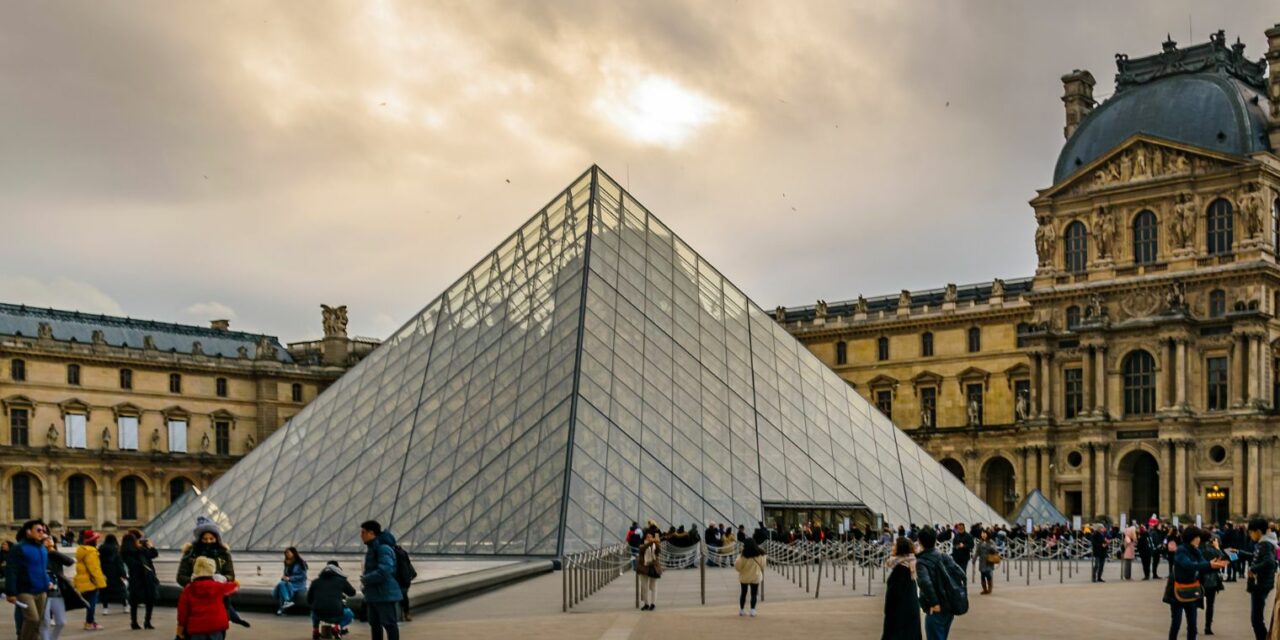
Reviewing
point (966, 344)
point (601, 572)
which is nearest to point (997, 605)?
point (601, 572)

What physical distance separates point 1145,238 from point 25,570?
164 feet

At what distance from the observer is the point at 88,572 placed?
15906 mm

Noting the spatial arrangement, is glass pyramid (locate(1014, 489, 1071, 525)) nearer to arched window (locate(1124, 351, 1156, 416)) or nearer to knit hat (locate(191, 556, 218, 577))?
arched window (locate(1124, 351, 1156, 416))

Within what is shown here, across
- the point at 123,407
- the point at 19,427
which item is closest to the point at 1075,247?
the point at 123,407

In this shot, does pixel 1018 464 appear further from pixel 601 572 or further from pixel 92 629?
pixel 92 629

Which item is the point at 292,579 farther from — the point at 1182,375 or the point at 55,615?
the point at 1182,375

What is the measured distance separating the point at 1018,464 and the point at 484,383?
32.7m

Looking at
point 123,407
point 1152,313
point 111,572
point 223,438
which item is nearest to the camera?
point 111,572

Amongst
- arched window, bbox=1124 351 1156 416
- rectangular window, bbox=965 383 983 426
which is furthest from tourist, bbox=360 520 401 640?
rectangular window, bbox=965 383 983 426

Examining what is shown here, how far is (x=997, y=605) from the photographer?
20.3 meters

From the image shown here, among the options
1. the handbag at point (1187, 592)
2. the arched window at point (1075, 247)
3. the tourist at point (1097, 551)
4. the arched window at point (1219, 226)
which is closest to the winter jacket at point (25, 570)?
the handbag at point (1187, 592)

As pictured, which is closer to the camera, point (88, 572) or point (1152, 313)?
point (88, 572)

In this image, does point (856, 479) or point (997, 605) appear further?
point (856, 479)

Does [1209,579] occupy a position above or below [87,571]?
below
